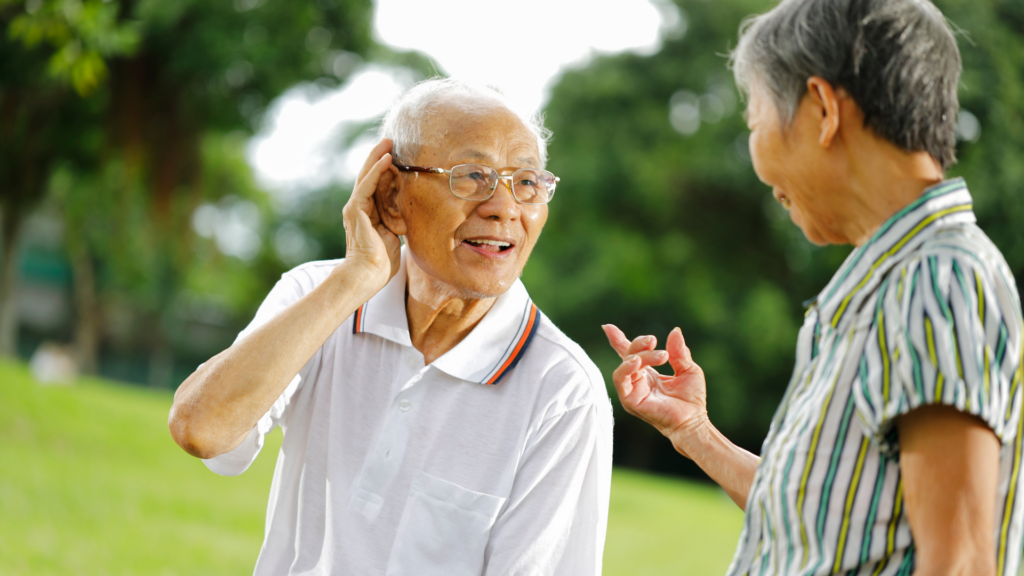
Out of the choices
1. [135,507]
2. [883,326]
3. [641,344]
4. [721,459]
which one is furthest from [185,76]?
[883,326]

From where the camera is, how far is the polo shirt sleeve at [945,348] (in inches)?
45.1

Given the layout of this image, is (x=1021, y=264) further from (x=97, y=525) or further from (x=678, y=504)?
(x=97, y=525)

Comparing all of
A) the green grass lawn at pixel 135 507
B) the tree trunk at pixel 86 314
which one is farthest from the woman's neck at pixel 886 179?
the tree trunk at pixel 86 314

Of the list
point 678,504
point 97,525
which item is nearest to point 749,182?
point 678,504

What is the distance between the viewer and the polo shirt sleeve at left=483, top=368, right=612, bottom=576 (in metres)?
2.08

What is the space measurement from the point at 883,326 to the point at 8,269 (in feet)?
51.4

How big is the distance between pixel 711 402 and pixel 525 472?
18265 millimetres

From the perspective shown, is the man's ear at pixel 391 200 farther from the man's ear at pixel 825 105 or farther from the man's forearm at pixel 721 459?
the man's ear at pixel 825 105

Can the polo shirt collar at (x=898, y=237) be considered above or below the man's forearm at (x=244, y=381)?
above

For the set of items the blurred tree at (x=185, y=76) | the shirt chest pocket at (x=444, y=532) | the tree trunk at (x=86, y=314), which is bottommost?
the tree trunk at (x=86, y=314)

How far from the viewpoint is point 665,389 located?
6.88 feet

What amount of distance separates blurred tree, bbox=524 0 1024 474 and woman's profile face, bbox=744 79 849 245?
59.8 feet

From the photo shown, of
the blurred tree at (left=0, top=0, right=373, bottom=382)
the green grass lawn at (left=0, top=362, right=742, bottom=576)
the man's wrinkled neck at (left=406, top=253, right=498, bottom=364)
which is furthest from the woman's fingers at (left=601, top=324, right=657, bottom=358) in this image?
the blurred tree at (left=0, top=0, right=373, bottom=382)

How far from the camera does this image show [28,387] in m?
10.6
